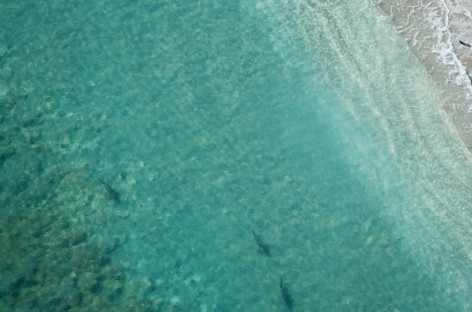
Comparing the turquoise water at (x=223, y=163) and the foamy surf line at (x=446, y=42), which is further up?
the foamy surf line at (x=446, y=42)

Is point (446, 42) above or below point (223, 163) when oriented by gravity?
above

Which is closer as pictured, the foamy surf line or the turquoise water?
the turquoise water

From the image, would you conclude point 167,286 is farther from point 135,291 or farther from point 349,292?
point 349,292

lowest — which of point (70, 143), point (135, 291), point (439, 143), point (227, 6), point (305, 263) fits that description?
point (135, 291)

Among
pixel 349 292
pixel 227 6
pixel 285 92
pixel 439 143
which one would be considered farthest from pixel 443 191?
pixel 227 6

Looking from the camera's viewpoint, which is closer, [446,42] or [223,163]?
[223,163]
